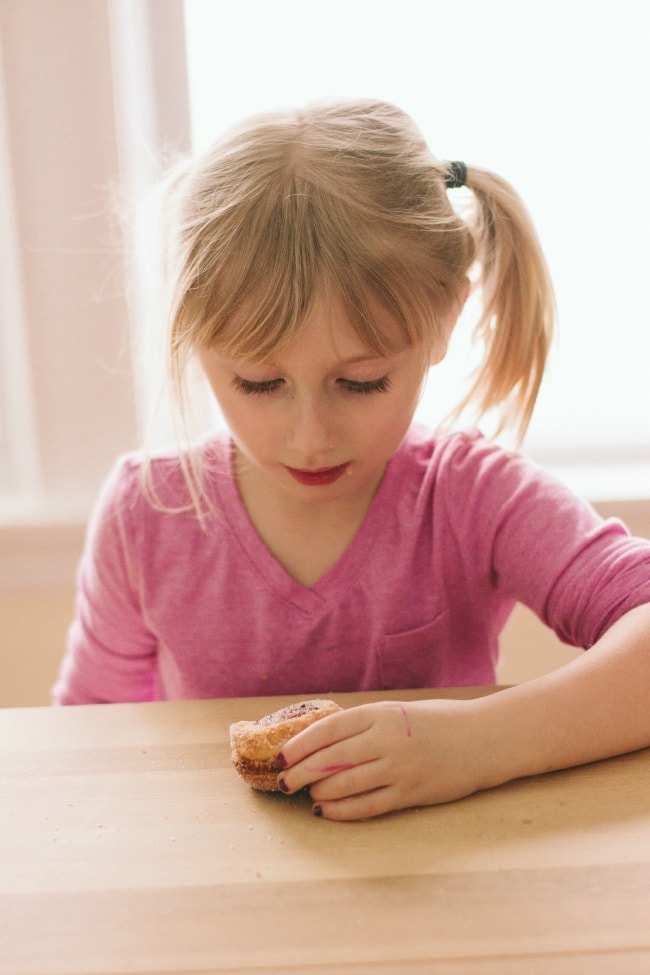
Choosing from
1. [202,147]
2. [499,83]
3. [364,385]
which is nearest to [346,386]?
[364,385]

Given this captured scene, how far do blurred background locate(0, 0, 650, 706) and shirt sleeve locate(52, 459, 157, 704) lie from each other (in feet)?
0.78

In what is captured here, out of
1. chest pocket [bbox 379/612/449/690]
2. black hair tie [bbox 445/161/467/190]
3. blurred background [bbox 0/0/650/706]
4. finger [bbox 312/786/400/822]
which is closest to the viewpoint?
finger [bbox 312/786/400/822]

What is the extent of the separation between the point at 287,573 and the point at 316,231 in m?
0.33

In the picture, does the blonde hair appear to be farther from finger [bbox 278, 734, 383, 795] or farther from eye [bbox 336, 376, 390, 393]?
finger [bbox 278, 734, 383, 795]

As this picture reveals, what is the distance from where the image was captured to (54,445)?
1273mm

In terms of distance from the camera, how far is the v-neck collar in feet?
2.85

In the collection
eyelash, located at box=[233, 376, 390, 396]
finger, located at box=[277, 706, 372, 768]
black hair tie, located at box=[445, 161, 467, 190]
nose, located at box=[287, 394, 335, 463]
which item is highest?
black hair tie, located at box=[445, 161, 467, 190]

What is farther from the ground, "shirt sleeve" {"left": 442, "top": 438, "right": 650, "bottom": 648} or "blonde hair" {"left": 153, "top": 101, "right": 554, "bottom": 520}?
"blonde hair" {"left": 153, "top": 101, "right": 554, "bottom": 520}

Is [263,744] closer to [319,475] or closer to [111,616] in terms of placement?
[319,475]

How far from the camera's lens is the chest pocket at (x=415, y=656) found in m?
0.88

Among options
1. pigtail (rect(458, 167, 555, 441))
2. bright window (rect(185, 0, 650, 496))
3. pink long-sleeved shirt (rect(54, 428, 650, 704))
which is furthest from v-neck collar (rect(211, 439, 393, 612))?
bright window (rect(185, 0, 650, 496))

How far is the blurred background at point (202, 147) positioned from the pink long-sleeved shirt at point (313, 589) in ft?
0.88

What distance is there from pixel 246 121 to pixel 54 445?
634mm

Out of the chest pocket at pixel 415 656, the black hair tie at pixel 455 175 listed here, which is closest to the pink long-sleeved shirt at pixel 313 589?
the chest pocket at pixel 415 656
